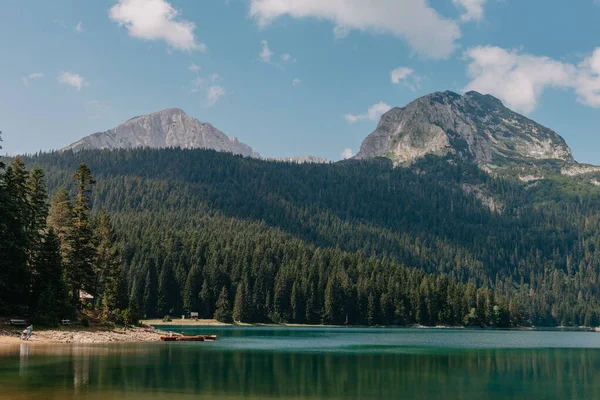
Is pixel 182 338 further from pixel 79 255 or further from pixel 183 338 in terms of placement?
pixel 79 255

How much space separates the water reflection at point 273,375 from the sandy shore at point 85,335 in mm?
4543

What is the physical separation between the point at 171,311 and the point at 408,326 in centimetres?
7708

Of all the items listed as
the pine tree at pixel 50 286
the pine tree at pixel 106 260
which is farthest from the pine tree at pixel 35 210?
the pine tree at pixel 106 260

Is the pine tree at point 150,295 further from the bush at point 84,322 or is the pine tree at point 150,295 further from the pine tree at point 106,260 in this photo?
the bush at point 84,322

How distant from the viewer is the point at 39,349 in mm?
61844

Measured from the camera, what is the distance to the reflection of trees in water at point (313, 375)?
42.0 meters

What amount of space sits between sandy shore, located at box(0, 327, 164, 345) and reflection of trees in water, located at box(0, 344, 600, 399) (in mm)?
10019

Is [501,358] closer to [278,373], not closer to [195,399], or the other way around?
[278,373]

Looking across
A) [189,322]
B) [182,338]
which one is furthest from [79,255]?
[189,322]

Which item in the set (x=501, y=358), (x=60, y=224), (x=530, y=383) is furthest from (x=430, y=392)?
(x=60, y=224)

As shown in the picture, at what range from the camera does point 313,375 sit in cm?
5209

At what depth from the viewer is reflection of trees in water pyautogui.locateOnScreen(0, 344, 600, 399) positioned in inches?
1652

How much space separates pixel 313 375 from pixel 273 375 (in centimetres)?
362

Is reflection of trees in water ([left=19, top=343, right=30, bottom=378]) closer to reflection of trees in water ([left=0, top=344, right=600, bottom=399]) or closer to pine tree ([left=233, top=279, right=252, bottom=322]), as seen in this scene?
reflection of trees in water ([left=0, top=344, right=600, bottom=399])
